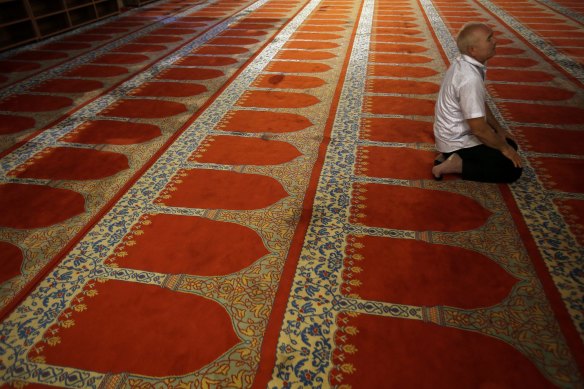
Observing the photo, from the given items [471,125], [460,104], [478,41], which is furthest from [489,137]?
[478,41]

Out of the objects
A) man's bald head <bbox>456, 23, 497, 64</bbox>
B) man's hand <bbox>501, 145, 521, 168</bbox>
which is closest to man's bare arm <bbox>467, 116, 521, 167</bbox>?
man's hand <bbox>501, 145, 521, 168</bbox>

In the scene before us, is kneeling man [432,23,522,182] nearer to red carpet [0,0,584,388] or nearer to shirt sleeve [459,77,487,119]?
shirt sleeve [459,77,487,119]

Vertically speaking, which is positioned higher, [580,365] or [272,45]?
[272,45]

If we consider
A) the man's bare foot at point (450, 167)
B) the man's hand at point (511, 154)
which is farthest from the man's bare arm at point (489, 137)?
the man's bare foot at point (450, 167)

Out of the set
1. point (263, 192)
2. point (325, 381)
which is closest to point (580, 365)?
point (325, 381)

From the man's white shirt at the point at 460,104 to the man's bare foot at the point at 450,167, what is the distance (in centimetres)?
5

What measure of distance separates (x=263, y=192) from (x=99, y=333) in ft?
3.24

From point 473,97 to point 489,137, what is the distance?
8.5 inches

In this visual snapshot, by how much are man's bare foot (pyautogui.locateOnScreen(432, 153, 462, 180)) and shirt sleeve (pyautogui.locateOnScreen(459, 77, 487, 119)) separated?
0.92 feet

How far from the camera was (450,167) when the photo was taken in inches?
81.5

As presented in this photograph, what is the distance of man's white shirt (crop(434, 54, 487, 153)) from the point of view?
70.8 inches

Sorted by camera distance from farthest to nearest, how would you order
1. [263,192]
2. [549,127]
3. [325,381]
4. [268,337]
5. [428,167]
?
[549,127] → [428,167] → [263,192] → [268,337] → [325,381]

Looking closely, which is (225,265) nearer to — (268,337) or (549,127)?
(268,337)

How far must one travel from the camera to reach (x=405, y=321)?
1.36 m
